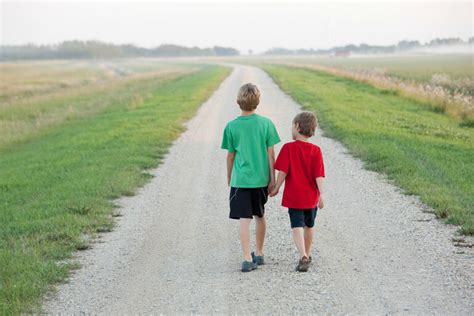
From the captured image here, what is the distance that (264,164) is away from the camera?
5855 mm

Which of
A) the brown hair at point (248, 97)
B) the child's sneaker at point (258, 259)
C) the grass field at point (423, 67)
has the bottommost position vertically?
the grass field at point (423, 67)

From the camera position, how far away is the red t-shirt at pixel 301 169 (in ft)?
19.1

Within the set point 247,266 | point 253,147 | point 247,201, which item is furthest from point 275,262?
point 253,147

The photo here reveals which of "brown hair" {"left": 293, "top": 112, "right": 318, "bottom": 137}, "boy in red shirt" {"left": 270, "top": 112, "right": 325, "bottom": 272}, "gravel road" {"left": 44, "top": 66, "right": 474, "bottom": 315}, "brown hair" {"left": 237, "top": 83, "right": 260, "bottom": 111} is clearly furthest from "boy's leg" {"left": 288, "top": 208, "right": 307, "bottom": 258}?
"brown hair" {"left": 237, "top": 83, "right": 260, "bottom": 111}

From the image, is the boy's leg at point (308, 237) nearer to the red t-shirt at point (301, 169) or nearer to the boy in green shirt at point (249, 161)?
the red t-shirt at point (301, 169)

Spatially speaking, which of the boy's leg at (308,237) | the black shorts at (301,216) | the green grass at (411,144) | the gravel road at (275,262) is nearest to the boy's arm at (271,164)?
the black shorts at (301,216)

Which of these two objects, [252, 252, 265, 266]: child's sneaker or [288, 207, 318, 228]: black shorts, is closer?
[288, 207, 318, 228]: black shorts

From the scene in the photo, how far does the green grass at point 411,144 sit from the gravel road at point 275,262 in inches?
14.4

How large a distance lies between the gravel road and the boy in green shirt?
593mm

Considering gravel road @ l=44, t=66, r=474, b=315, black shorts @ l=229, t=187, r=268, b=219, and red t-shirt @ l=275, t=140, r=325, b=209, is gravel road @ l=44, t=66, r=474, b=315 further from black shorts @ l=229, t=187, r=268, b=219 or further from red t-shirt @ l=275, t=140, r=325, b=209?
red t-shirt @ l=275, t=140, r=325, b=209

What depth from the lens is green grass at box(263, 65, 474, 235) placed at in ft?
28.3

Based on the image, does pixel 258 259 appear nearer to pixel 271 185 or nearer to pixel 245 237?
pixel 245 237

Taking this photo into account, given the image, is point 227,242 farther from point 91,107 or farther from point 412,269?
point 91,107

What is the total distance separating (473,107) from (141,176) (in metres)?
12.0
